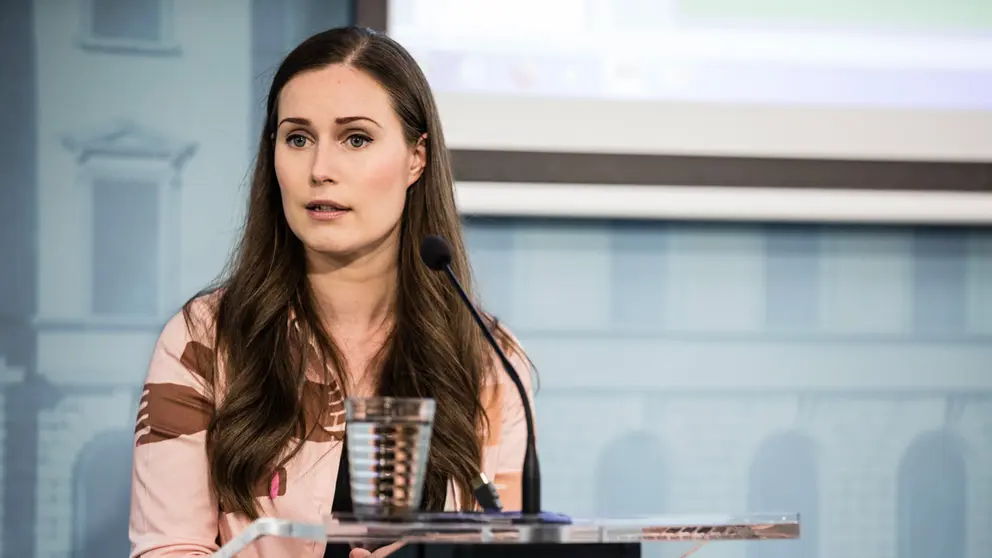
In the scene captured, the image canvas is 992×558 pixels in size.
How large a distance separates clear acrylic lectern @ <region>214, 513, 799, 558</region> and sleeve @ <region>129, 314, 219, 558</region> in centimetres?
49

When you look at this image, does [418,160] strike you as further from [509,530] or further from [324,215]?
[509,530]

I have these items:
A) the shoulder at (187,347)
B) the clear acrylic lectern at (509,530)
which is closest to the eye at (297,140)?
the shoulder at (187,347)

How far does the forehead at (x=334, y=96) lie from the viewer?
1758 millimetres

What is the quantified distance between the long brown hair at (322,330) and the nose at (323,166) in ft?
0.46

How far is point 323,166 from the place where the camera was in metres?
1.72

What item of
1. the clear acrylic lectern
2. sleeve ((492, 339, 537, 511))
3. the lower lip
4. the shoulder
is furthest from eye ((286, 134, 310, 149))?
the clear acrylic lectern

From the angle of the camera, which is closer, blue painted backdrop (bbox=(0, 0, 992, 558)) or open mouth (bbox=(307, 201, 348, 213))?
open mouth (bbox=(307, 201, 348, 213))

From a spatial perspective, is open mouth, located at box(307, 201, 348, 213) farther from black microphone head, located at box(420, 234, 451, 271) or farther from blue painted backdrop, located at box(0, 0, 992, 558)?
blue painted backdrop, located at box(0, 0, 992, 558)

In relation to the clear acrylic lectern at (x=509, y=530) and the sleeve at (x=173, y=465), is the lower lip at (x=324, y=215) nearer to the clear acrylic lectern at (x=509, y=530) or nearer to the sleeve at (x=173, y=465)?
the sleeve at (x=173, y=465)

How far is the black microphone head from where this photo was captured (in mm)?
1287

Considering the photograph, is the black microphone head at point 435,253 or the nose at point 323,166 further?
the nose at point 323,166

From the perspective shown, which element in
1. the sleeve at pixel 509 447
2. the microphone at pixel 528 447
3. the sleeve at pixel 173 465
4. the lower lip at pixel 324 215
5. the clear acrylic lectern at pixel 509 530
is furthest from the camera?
the sleeve at pixel 509 447

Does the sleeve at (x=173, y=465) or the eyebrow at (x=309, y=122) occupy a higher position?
the eyebrow at (x=309, y=122)

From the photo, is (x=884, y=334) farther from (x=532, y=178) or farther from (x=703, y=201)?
→ (x=532, y=178)
